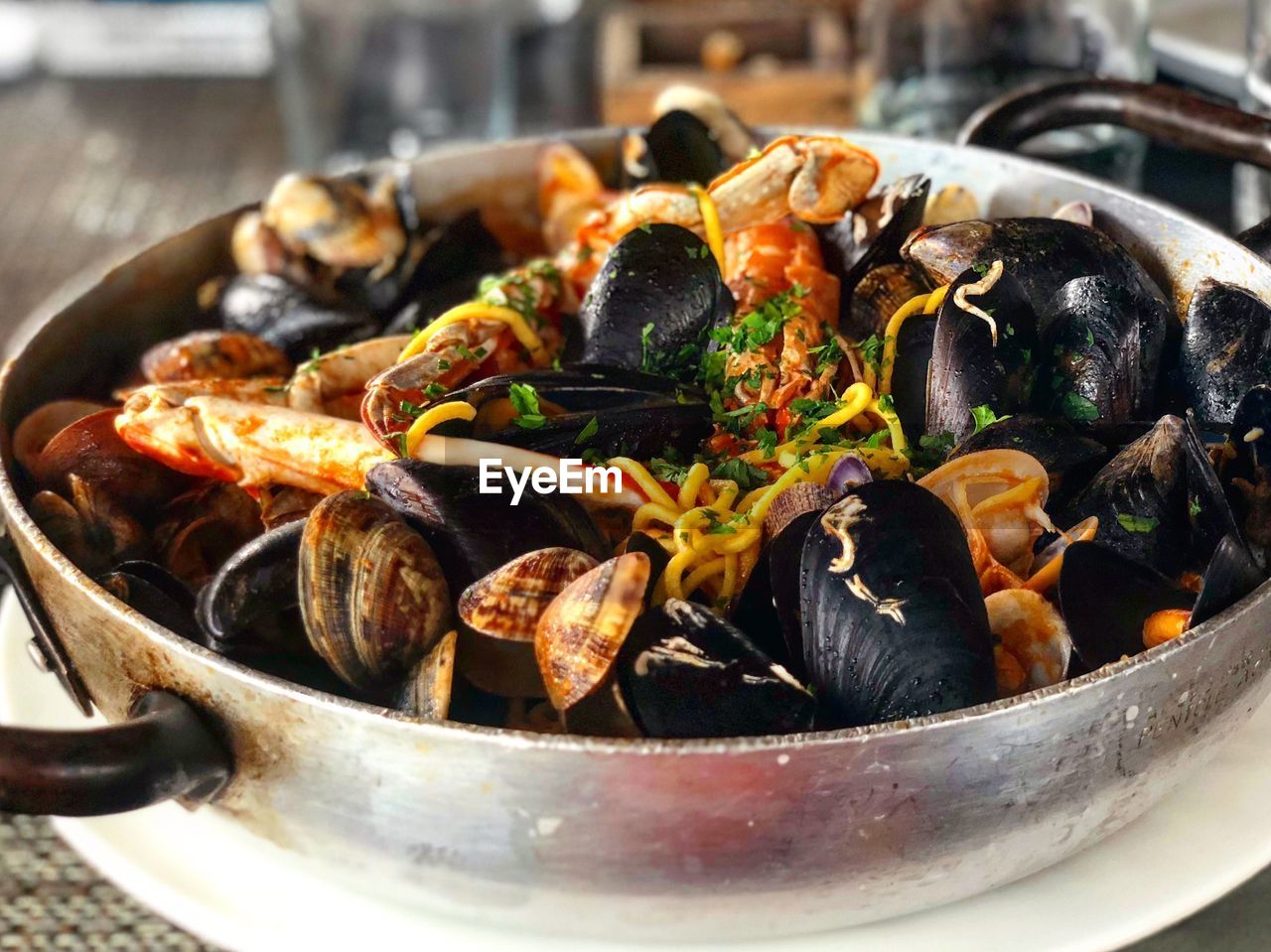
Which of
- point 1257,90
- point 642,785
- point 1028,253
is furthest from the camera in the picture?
point 1257,90

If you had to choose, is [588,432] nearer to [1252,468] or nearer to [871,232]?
[871,232]

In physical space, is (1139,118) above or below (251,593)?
above

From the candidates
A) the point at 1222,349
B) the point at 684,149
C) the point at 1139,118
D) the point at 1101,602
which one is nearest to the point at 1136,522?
the point at 1101,602

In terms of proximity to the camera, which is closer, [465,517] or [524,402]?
[465,517]

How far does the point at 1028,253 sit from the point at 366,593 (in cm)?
77

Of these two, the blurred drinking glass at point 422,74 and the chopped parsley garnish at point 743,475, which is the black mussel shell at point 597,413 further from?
the blurred drinking glass at point 422,74

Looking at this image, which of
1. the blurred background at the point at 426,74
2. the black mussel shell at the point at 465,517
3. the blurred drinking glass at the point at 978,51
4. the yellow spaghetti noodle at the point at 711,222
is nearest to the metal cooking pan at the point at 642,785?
the black mussel shell at the point at 465,517

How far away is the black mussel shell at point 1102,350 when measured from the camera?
1224 millimetres

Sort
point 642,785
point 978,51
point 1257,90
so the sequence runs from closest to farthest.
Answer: point 642,785 → point 1257,90 → point 978,51

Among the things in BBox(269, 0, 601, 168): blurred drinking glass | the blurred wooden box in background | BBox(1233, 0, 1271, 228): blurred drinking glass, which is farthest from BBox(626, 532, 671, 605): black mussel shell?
BBox(269, 0, 601, 168): blurred drinking glass

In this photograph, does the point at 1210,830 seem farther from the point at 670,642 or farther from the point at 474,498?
the point at 474,498

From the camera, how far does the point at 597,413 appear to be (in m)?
1.22

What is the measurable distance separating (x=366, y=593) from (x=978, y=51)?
2.38 meters

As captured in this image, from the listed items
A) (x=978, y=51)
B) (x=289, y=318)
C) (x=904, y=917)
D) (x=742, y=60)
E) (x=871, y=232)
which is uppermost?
(x=871, y=232)
